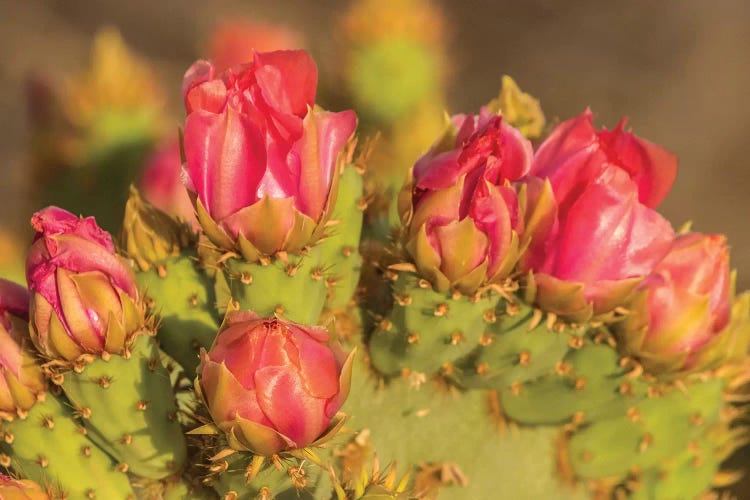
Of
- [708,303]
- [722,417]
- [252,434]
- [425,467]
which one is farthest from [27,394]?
[722,417]

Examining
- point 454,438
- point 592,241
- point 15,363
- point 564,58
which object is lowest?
point 564,58

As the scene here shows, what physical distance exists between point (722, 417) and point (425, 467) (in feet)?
1.14

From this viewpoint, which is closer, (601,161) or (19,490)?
(19,490)

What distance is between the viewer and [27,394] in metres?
0.74

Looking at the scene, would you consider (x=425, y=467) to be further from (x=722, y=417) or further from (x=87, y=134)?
(x=87, y=134)

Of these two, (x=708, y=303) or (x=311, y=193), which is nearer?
(x=311, y=193)

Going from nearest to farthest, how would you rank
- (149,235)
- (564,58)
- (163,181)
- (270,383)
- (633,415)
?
(270,383) → (149,235) → (633,415) → (163,181) → (564,58)

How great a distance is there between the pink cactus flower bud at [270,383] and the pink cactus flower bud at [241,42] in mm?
1296

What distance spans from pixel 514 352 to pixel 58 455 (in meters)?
0.39

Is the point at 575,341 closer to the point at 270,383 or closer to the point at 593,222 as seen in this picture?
the point at 593,222

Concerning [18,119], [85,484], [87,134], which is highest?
[85,484]

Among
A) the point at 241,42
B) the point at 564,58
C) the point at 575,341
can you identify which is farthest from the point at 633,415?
the point at 564,58

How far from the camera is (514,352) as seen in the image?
832 millimetres

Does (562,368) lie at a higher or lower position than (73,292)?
lower
